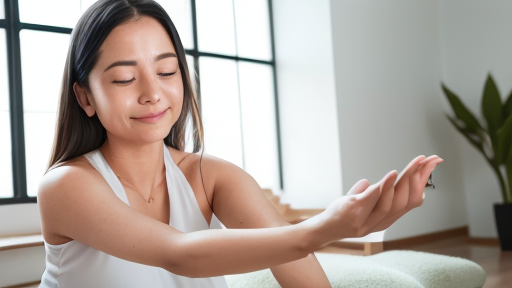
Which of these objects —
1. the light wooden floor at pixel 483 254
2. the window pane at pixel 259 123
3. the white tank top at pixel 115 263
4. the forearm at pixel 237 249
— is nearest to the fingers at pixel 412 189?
the forearm at pixel 237 249

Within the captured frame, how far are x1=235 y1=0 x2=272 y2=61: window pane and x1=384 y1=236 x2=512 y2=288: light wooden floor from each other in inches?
71.2

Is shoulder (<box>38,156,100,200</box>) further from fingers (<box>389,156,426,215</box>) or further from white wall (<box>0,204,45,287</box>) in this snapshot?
white wall (<box>0,204,45,287</box>)

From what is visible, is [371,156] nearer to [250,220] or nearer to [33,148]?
[33,148]

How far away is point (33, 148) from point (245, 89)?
176 cm

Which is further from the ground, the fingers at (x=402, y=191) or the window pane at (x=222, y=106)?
the window pane at (x=222, y=106)

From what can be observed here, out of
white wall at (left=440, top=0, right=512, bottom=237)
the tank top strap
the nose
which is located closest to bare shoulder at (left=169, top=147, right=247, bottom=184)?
the tank top strap

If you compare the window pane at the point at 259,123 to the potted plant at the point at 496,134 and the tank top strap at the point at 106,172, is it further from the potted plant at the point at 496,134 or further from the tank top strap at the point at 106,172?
the tank top strap at the point at 106,172

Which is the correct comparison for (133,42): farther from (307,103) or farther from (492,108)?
(492,108)

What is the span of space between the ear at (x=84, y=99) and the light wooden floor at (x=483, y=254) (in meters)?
2.18

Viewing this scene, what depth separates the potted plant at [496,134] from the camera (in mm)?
4156

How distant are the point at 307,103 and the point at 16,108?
84.0 inches

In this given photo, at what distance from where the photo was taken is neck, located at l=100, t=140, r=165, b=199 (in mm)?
1177

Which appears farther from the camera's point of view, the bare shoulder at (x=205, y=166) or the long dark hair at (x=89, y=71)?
the bare shoulder at (x=205, y=166)

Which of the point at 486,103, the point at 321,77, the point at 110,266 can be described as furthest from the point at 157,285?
the point at 486,103
